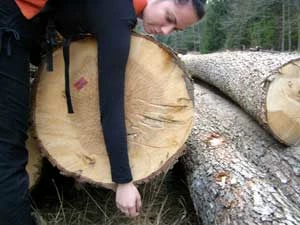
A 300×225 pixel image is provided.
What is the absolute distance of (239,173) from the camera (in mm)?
2299

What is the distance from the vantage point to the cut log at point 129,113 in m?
2.03

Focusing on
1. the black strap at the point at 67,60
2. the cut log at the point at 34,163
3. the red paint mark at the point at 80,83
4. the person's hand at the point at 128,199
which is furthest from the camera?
the cut log at the point at 34,163

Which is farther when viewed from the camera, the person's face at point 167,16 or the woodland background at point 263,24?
the woodland background at point 263,24

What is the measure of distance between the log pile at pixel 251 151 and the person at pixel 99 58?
1.79ft

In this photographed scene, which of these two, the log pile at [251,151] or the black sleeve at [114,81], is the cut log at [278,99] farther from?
the black sleeve at [114,81]

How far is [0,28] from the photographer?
171 cm

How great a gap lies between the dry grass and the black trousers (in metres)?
0.58

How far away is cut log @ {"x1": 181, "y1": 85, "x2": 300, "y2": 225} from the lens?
197 centimetres

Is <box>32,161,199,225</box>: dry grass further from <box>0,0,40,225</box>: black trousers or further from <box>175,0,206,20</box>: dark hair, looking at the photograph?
<box>175,0,206,20</box>: dark hair

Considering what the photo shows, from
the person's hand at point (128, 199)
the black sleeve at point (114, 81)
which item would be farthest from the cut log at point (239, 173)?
the black sleeve at point (114, 81)

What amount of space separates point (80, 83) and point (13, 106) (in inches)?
13.9

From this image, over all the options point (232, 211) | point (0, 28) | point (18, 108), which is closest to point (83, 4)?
point (0, 28)

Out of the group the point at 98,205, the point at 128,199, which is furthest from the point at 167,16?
the point at 98,205

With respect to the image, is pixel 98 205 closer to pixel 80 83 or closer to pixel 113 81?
pixel 80 83
